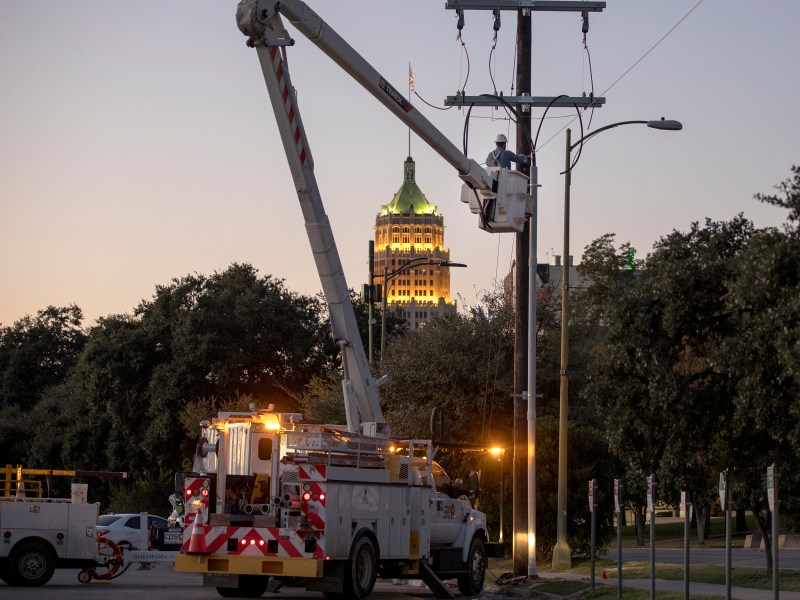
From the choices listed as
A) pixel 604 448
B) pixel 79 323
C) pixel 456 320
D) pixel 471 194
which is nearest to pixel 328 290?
pixel 471 194

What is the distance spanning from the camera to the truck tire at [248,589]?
21.2 metres

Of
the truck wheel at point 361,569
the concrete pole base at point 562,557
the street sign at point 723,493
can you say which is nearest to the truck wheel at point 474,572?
the truck wheel at point 361,569

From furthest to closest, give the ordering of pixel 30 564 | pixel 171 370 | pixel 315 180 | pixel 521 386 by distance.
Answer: pixel 171 370
pixel 521 386
pixel 30 564
pixel 315 180

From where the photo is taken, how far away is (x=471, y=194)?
73.3 ft

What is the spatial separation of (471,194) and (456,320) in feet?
70.3

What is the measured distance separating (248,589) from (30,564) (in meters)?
4.95

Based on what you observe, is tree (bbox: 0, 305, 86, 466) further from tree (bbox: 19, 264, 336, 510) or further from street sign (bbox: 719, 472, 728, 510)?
street sign (bbox: 719, 472, 728, 510)

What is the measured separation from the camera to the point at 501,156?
79.1 feet

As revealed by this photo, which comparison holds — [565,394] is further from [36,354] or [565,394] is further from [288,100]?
[36,354]

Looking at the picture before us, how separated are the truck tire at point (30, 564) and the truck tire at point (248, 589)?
4.25 metres

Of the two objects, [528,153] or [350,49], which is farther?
[528,153]

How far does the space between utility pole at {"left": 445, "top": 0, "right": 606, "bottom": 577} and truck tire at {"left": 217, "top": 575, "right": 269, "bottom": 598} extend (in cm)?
662

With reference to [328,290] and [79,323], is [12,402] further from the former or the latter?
[328,290]

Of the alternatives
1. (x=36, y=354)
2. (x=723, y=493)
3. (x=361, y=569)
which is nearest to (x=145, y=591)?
(x=361, y=569)
